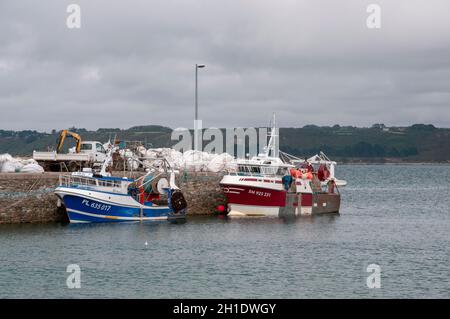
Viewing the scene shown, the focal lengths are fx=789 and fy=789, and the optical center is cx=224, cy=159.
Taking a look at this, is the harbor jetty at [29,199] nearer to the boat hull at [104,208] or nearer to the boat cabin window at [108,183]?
the boat hull at [104,208]

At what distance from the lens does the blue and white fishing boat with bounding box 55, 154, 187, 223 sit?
50838mm

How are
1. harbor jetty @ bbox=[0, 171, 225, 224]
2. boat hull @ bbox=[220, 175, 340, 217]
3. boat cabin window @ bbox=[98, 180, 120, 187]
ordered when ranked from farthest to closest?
boat hull @ bbox=[220, 175, 340, 217]
boat cabin window @ bbox=[98, 180, 120, 187]
harbor jetty @ bbox=[0, 171, 225, 224]

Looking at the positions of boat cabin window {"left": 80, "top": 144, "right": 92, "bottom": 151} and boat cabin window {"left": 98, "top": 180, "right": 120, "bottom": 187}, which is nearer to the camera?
boat cabin window {"left": 98, "top": 180, "right": 120, "bottom": 187}

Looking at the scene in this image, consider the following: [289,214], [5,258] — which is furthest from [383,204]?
[5,258]

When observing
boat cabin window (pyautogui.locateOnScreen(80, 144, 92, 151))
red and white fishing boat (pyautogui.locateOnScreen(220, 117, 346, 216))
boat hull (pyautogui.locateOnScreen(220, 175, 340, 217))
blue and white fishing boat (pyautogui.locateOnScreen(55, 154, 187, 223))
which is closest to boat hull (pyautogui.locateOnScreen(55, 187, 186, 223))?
blue and white fishing boat (pyautogui.locateOnScreen(55, 154, 187, 223))

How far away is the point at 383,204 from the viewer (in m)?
80.6

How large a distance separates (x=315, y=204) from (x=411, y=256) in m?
21.1

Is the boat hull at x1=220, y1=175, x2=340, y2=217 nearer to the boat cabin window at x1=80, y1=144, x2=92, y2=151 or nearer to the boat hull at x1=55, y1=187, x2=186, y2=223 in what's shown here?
the boat hull at x1=55, y1=187, x2=186, y2=223

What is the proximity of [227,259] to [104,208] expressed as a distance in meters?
14.8

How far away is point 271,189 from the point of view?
5916cm

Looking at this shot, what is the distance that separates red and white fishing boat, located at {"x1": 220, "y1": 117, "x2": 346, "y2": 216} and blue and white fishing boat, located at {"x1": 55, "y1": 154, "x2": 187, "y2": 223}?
4.91 m

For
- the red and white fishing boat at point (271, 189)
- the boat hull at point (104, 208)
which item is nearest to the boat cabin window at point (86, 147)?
the red and white fishing boat at point (271, 189)

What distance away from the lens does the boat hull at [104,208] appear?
165ft

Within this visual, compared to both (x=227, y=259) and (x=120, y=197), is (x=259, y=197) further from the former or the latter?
(x=227, y=259)
